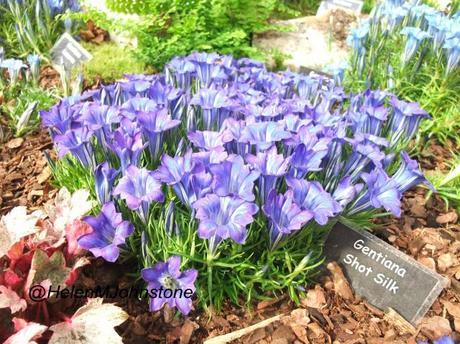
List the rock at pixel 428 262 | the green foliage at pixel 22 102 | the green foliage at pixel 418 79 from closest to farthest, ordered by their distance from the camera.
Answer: the rock at pixel 428 262
the green foliage at pixel 22 102
the green foliage at pixel 418 79

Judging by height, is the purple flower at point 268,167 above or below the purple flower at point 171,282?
above

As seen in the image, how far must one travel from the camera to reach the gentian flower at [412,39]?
310 cm

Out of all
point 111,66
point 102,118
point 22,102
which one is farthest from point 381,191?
point 111,66

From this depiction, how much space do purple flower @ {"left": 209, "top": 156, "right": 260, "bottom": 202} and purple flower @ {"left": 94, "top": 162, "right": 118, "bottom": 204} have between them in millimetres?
471

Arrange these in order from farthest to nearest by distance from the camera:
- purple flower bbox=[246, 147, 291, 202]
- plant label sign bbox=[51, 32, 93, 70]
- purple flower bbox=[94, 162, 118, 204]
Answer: plant label sign bbox=[51, 32, 93, 70], purple flower bbox=[94, 162, 118, 204], purple flower bbox=[246, 147, 291, 202]

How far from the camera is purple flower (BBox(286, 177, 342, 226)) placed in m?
1.85

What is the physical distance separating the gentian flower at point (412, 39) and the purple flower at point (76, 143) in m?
2.21

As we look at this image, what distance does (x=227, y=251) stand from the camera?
2037 millimetres

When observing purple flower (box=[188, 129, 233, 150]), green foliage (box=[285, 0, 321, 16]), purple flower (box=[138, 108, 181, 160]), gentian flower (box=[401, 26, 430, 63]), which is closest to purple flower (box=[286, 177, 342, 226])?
purple flower (box=[188, 129, 233, 150])

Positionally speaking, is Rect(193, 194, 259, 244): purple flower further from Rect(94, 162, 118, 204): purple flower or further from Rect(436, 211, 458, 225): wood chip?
Rect(436, 211, 458, 225): wood chip

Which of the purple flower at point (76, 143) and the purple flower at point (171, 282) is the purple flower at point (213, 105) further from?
the purple flower at point (171, 282)

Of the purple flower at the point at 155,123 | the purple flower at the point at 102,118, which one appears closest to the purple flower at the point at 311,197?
the purple flower at the point at 155,123

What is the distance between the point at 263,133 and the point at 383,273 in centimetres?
81

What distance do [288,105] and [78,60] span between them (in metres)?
1.77
